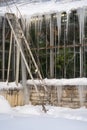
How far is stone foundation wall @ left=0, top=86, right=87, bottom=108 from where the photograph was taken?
15.1 metres

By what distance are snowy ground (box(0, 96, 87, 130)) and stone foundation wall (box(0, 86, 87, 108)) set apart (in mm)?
279

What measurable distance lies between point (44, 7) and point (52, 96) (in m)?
3.02

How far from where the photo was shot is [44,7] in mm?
16266

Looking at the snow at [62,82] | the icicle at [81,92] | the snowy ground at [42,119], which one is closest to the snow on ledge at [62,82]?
the snow at [62,82]

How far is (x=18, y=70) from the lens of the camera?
1661 centimetres

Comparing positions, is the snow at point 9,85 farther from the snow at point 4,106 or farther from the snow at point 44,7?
the snow at point 44,7

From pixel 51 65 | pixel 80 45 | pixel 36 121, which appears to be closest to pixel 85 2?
pixel 80 45

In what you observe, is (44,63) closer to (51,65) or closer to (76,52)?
(51,65)

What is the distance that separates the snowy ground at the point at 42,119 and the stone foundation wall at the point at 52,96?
0.91ft

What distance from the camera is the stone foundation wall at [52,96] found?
49.7ft

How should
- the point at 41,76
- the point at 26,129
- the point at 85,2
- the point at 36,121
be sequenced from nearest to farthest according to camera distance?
the point at 26,129, the point at 36,121, the point at 85,2, the point at 41,76

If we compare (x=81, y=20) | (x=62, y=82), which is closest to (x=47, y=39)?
(x=81, y=20)

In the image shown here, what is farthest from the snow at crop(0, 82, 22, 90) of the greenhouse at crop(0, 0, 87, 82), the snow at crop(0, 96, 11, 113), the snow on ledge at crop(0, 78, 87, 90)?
the snow at crop(0, 96, 11, 113)

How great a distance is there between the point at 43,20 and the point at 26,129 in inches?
250
